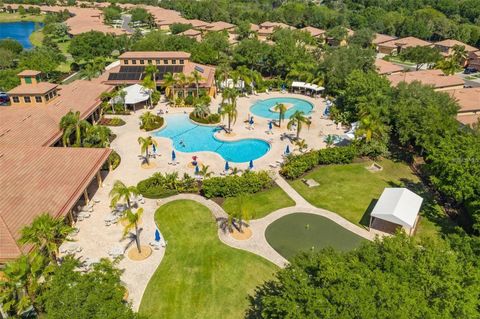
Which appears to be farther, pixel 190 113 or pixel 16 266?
pixel 190 113

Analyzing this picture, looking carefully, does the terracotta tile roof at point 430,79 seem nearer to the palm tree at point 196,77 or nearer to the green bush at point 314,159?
the green bush at point 314,159

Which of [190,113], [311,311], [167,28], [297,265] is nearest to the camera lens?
[311,311]

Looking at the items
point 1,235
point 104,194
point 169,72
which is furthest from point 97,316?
point 169,72

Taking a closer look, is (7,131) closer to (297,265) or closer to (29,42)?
(297,265)

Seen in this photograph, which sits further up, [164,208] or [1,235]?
[1,235]

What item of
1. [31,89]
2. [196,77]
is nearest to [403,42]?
[196,77]

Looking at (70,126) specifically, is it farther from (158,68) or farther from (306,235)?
(306,235)

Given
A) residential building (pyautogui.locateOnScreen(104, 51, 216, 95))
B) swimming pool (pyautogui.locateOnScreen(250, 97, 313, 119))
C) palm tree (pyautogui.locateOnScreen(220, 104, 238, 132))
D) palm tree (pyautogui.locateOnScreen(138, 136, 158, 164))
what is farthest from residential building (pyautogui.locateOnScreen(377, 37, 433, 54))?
palm tree (pyautogui.locateOnScreen(138, 136, 158, 164))
